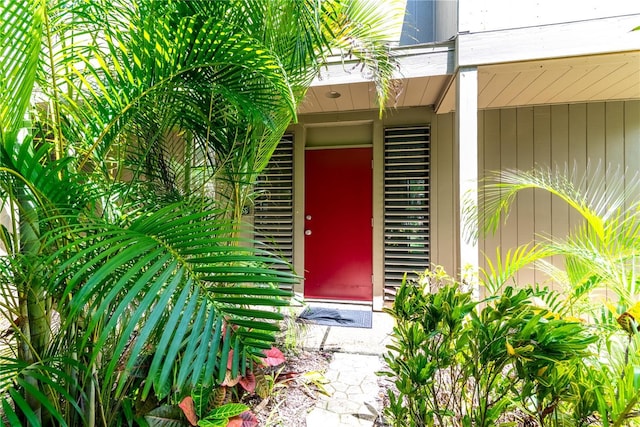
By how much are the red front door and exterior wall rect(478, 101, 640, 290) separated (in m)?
1.26

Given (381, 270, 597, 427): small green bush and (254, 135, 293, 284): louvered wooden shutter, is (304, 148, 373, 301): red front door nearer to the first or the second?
(254, 135, 293, 284): louvered wooden shutter

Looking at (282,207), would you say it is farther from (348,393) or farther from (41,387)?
(41,387)

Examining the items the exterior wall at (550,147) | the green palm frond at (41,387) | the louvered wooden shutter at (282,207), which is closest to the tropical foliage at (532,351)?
the green palm frond at (41,387)

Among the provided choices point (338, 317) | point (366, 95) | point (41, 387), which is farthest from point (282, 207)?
point (41, 387)

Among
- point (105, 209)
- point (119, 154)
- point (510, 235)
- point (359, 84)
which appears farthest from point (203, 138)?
point (510, 235)

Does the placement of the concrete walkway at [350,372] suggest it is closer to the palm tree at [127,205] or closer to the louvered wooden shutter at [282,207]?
the palm tree at [127,205]

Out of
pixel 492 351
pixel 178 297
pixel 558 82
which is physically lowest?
pixel 492 351

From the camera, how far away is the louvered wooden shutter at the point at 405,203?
3.24 m

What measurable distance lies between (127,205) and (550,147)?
372cm

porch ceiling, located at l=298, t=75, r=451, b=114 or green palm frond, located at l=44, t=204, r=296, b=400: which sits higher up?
porch ceiling, located at l=298, t=75, r=451, b=114

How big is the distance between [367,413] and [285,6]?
1994mm

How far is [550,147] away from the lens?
3109mm

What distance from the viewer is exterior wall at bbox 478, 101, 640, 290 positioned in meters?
2.97

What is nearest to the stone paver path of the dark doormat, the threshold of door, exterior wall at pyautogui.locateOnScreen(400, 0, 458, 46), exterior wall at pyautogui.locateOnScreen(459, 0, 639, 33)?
the dark doormat
